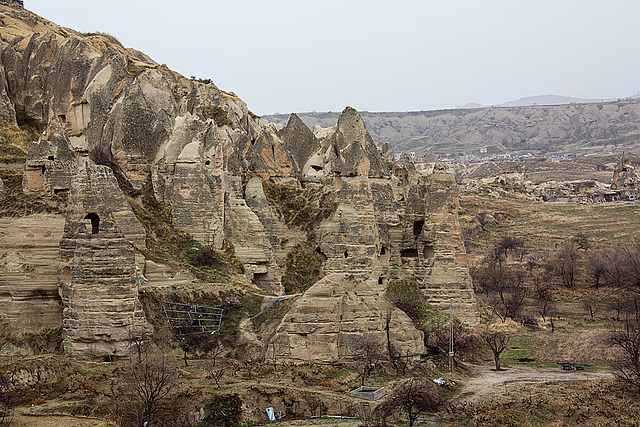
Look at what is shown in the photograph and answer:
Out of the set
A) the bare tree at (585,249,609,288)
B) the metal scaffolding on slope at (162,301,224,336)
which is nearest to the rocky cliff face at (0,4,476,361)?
the metal scaffolding on slope at (162,301,224,336)

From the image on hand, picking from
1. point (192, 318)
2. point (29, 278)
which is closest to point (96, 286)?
point (29, 278)

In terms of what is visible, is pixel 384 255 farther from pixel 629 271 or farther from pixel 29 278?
pixel 629 271

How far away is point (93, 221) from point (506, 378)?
13643mm

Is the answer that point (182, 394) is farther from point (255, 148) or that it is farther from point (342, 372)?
point (255, 148)

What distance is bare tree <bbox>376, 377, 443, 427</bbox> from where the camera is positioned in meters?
18.6

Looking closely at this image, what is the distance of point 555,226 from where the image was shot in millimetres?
65500

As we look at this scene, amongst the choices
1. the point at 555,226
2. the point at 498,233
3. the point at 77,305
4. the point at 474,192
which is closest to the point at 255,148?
the point at 77,305

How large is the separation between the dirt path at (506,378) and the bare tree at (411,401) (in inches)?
51.1

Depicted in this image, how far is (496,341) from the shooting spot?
92.6ft

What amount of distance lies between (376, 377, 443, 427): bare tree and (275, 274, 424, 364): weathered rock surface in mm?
2225

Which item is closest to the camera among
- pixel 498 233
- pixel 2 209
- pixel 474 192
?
pixel 2 209

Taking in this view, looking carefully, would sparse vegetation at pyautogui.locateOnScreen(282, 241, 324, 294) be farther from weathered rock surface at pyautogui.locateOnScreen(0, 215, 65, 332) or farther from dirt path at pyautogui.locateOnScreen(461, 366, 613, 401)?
weathered rock surface at pyautogui.locateOnScreen(0, 215, 65, 332)

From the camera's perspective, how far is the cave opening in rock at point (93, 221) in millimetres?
21705

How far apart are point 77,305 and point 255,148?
17.3 metres
